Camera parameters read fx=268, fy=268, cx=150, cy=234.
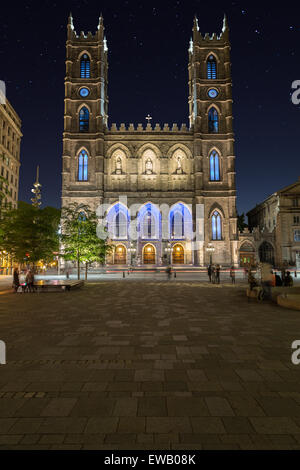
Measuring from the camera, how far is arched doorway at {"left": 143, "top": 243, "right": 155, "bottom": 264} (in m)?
44.1

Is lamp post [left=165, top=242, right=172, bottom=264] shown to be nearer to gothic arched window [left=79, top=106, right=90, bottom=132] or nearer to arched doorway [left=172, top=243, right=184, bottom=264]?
arched doorway [left=172, top=243, right=184, bottom=264]

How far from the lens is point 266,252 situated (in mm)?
46375

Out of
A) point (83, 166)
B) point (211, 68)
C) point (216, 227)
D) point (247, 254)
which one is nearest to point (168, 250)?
point (216, 227)

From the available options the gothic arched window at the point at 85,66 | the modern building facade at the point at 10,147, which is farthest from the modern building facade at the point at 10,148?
the gothic arched window at the point at 85,66

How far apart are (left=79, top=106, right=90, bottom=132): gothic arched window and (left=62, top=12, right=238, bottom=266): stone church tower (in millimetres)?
161

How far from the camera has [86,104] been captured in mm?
44219

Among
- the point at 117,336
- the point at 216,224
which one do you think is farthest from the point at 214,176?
the point at 117,336

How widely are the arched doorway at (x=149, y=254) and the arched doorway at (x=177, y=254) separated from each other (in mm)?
3451

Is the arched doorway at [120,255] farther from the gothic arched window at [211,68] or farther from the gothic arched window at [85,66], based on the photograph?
the gothic arched window at [211,68]

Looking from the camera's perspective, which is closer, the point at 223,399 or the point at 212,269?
the point at 223,399

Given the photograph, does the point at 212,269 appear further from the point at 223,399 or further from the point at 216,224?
the point at 216,224

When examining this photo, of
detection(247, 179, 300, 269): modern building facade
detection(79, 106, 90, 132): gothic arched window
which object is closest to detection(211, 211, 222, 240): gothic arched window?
detection(247, 179, 300, 269): modern building facade

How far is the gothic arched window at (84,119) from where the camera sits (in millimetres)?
44281
